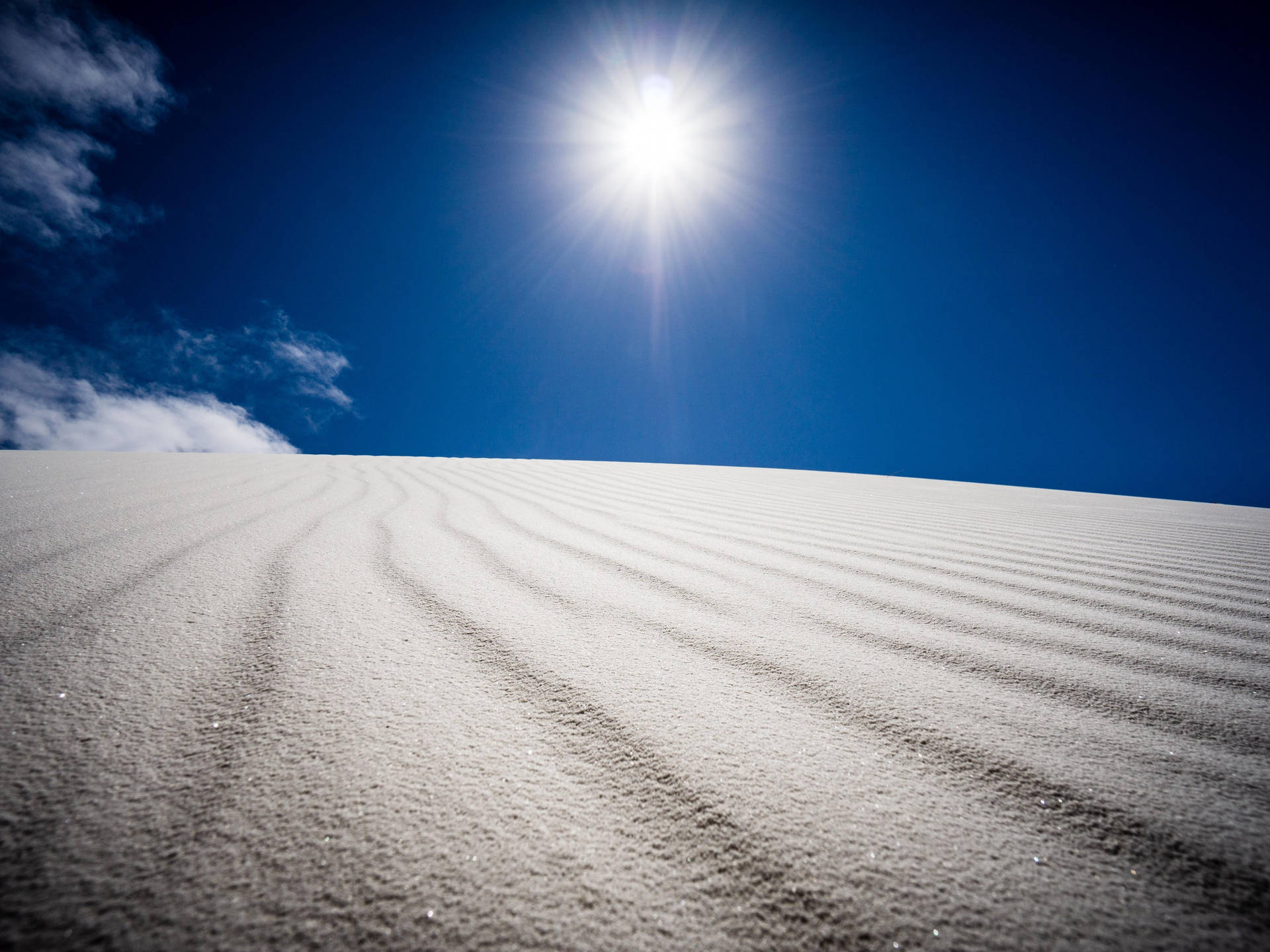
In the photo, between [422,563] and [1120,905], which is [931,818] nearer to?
[1120,905]

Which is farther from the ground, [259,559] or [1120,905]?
[1120,905]

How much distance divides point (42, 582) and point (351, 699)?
963mm

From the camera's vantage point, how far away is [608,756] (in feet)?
1.97

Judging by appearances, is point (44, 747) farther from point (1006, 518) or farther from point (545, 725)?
point (1006, 518)

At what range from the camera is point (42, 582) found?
1037mm

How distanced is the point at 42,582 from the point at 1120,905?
1.88m

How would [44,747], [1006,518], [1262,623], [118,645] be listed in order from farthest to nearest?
1. [1006,518]
2. [1262,623]
3. [118,645]
4. [44,747]

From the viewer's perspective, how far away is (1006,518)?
2.92 metres

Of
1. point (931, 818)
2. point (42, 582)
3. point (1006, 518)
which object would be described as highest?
point (1006, 518)

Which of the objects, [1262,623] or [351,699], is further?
[1262,623]

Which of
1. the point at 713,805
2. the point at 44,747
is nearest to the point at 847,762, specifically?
the point at 713,805

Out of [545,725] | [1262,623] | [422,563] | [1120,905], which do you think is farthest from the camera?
[422,563]

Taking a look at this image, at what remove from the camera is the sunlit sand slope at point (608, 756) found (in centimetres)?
41

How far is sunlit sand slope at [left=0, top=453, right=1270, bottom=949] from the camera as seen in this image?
41cm
